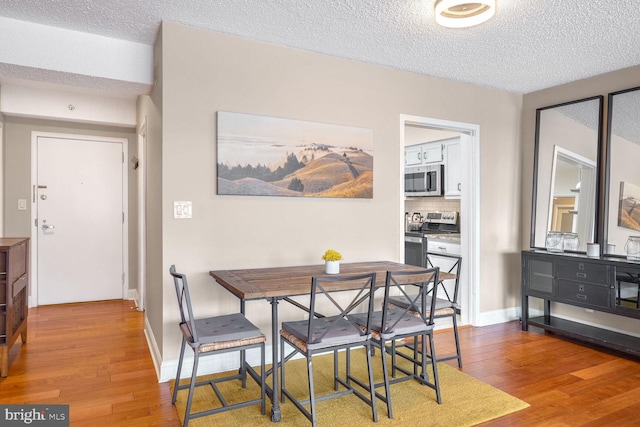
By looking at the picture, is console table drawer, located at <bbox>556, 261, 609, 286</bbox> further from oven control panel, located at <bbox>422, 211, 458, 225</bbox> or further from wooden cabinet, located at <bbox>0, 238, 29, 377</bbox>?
wooden cabinet, located at <bbox>0, 238, 29, 377</bbox>

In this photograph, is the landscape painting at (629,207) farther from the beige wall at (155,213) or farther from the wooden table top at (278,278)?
the beige wall at (155,213)

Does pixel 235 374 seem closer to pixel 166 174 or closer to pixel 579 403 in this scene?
pixel 166 174

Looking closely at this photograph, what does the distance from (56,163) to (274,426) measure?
13.9 ft

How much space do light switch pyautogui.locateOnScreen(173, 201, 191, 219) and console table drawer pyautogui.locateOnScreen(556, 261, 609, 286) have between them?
128 inches

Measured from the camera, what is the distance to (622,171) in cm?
366

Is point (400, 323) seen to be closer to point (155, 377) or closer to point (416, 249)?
point (155, 377)

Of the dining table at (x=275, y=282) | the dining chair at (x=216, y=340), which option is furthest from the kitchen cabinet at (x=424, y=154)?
the dining chair at (x=216, y=340)

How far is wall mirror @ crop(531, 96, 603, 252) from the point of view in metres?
3.87

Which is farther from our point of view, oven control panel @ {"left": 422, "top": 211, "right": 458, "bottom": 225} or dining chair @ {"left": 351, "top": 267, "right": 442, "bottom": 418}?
oven control panel @ {"left": 422, "top": 211, "right": 458, "bottom": 225}

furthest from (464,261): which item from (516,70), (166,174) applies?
(166,174)

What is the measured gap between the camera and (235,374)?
2984mm

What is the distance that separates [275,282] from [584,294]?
2784 mm

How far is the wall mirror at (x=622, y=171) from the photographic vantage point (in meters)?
3.57

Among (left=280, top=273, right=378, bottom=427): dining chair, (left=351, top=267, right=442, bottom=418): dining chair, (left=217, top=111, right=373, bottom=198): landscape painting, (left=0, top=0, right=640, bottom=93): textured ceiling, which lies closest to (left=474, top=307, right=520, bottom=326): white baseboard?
(left=351, top=267, right=442, bottom=418): dining chair
